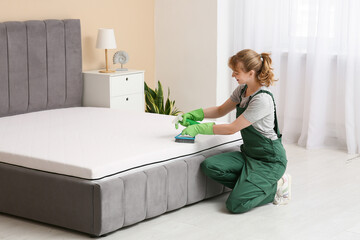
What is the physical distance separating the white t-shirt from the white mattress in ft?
1.15

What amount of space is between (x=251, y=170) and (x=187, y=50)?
253 centimetres

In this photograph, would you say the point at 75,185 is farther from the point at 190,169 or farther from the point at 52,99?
the point at 52,99

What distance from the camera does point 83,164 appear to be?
312cm

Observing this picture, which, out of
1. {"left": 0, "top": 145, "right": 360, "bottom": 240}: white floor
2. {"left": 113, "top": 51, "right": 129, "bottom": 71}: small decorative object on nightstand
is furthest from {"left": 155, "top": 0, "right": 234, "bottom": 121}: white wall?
{"left": 0, "top": 145, "right": 360, "bottom": 240}: white floor

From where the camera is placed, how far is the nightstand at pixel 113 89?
16.4 feet

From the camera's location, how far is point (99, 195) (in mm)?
3023

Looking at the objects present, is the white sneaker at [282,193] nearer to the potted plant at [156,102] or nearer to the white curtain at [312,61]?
the white curtain at [312,61]

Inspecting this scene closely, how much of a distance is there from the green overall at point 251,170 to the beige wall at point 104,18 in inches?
79.6

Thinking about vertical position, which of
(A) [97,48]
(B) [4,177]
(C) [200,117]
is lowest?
(B) [4,177]

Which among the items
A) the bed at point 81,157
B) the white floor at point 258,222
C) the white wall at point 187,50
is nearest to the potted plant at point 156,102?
the white wall at point 187,50

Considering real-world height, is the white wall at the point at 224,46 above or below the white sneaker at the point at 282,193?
above

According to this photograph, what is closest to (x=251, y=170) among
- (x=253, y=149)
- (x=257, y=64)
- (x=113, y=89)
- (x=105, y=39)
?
(x=253, y=149)

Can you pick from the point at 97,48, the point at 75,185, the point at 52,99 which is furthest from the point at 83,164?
the point at 97,48

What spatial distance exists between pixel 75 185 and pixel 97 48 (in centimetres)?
229
